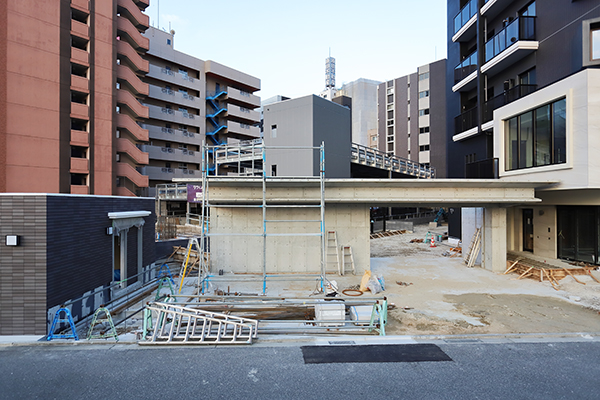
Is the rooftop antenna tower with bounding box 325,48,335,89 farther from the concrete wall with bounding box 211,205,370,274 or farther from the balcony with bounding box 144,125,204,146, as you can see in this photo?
the concrete wall with bounding box 211,205,370,274

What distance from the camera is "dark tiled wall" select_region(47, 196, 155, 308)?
7922mm

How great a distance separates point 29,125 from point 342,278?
26813mm

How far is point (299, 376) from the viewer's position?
224 inches

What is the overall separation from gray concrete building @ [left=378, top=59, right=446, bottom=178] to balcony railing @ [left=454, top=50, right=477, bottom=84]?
Result: 28.3 metres

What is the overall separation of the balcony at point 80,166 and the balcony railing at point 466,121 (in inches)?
1200

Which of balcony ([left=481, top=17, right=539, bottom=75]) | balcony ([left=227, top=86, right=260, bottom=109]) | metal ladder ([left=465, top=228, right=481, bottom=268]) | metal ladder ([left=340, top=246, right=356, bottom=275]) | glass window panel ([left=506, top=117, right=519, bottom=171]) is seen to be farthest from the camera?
balcony ([left=227, top=86, right=260, bottom=109])

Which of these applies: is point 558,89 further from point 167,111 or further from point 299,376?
point 167,111

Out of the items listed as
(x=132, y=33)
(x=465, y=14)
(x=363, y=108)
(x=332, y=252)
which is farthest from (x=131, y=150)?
(x=363, y=108)

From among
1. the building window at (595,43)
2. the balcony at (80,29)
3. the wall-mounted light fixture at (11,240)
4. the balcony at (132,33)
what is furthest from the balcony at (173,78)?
the building window at (595,43)

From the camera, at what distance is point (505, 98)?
1966 cm

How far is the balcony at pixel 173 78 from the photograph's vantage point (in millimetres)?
Result: 41094

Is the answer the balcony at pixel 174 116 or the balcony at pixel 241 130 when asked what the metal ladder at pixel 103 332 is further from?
the balcony at pixel 241 130

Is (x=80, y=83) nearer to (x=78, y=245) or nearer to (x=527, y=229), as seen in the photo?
(x=78, y=245)

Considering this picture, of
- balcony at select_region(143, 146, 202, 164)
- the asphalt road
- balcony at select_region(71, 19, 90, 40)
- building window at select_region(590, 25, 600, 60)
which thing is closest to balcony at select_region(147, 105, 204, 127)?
balcony at select_region(143, 146, 202, 164)
